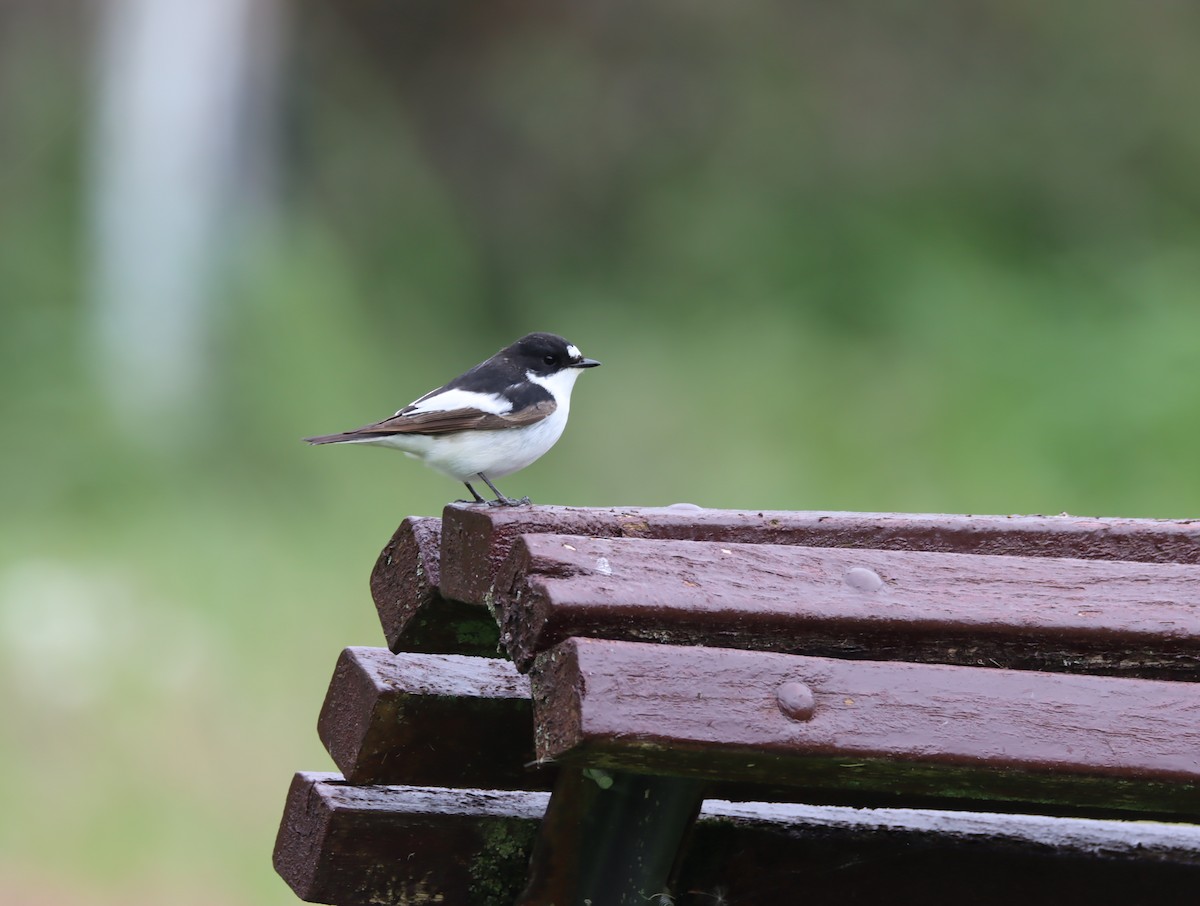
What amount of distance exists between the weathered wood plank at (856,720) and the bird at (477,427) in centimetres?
239

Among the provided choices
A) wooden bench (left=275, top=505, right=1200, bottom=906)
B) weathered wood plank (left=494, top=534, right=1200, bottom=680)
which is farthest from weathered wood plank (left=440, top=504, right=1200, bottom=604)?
weathered wood plank (left=494, top=534, right=1200, bottom=680)

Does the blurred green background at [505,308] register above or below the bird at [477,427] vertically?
below

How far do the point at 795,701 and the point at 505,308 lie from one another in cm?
1255

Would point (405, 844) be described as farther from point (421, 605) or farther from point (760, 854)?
point (760, 854)

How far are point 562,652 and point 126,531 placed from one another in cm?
792

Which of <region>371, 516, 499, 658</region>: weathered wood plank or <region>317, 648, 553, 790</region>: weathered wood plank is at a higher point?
<region>371, 516, 499, 658</region>: weathered wood plank

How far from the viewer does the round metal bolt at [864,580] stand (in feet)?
5.70

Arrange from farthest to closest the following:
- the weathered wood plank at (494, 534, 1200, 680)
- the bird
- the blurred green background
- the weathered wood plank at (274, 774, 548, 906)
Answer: the blurred green background < the bird < the weathered wood plank at (274, 774, 548, 906) < the weathered wood plank at (494, 534, 1200, 680)

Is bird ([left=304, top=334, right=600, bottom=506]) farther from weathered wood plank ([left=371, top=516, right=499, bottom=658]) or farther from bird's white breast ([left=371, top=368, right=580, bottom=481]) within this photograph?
weathered wood plank ([left=371, top=516, right=499, bottom=658])

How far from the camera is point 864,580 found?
175 centimetres

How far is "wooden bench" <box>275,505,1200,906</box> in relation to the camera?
5.17 feet

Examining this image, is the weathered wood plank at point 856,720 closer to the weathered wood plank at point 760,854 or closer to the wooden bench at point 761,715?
the wooden bench at point 761,715

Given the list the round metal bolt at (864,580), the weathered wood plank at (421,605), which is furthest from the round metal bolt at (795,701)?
the weathered wood plank at (421,605)

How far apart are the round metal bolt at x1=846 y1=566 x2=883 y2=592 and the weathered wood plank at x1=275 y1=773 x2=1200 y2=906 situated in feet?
2.15
